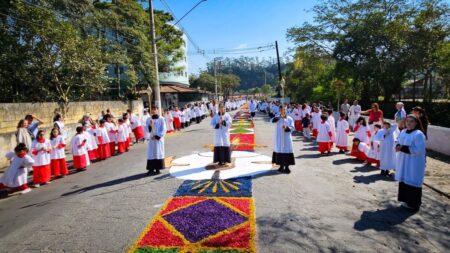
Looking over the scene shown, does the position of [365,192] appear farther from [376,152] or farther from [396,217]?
[376,152]

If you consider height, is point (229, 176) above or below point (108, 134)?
below

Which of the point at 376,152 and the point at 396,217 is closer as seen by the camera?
the point at 396,217

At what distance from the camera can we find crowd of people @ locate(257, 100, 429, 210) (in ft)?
19.8

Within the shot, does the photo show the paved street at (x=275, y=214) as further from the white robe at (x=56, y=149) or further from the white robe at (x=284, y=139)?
the white robe at (x=56, y=149)

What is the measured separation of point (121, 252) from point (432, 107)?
18307mm

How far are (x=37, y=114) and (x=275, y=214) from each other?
13370 millimetres

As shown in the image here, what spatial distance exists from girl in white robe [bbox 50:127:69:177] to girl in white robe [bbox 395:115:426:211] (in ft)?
29.5

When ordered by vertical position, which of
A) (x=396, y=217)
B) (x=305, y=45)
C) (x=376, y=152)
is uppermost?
(x=305, y=45)

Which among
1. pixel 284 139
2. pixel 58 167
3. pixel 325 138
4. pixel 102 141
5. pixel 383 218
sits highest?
pixel 284 139

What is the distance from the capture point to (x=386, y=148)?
8.45 m

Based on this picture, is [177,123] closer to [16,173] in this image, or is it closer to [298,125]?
[298,125]

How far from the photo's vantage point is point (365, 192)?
7152 millimetres

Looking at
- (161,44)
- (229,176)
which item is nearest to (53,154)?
(229,176)

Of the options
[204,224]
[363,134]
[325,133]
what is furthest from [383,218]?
[325,133]
